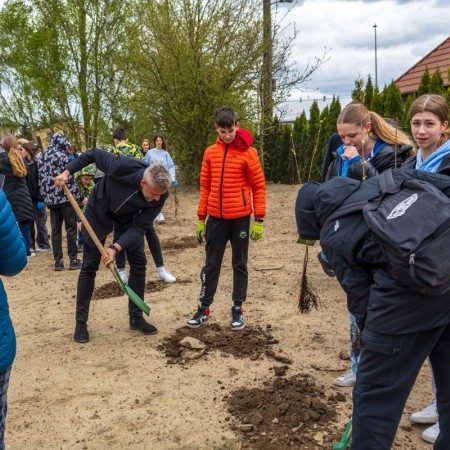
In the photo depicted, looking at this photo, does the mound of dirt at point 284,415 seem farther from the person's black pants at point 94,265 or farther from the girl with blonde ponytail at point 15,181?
the girl with blonde ponytail at point 15,181

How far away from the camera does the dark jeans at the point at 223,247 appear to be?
444cm

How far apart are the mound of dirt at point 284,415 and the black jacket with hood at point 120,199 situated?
1589 mm

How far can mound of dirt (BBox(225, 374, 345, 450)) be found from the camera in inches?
113

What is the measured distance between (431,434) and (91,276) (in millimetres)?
2856

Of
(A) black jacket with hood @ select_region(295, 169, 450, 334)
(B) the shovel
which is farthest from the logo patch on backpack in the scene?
(B) the shovel

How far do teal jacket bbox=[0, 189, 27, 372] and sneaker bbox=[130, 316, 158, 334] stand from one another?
7.94ft

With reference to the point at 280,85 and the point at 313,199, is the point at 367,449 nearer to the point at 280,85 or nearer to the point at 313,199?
the point at 313,199

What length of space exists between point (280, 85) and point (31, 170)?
333 inches

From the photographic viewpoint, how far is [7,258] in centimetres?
220

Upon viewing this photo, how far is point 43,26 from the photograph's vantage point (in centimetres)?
1811

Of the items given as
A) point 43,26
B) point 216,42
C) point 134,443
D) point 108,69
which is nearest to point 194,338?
point 134,443

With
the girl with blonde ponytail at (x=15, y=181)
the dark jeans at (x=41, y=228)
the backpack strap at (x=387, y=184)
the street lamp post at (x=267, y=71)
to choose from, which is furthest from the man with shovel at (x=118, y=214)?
the street lamp post at (x=267, y=71)

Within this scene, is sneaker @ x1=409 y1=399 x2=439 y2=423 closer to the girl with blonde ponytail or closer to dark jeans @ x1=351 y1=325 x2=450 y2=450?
dark jeans @ x1=351 y1=325 x2=450 y2=450

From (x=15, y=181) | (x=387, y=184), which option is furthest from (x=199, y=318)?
(x=15, y=181)
